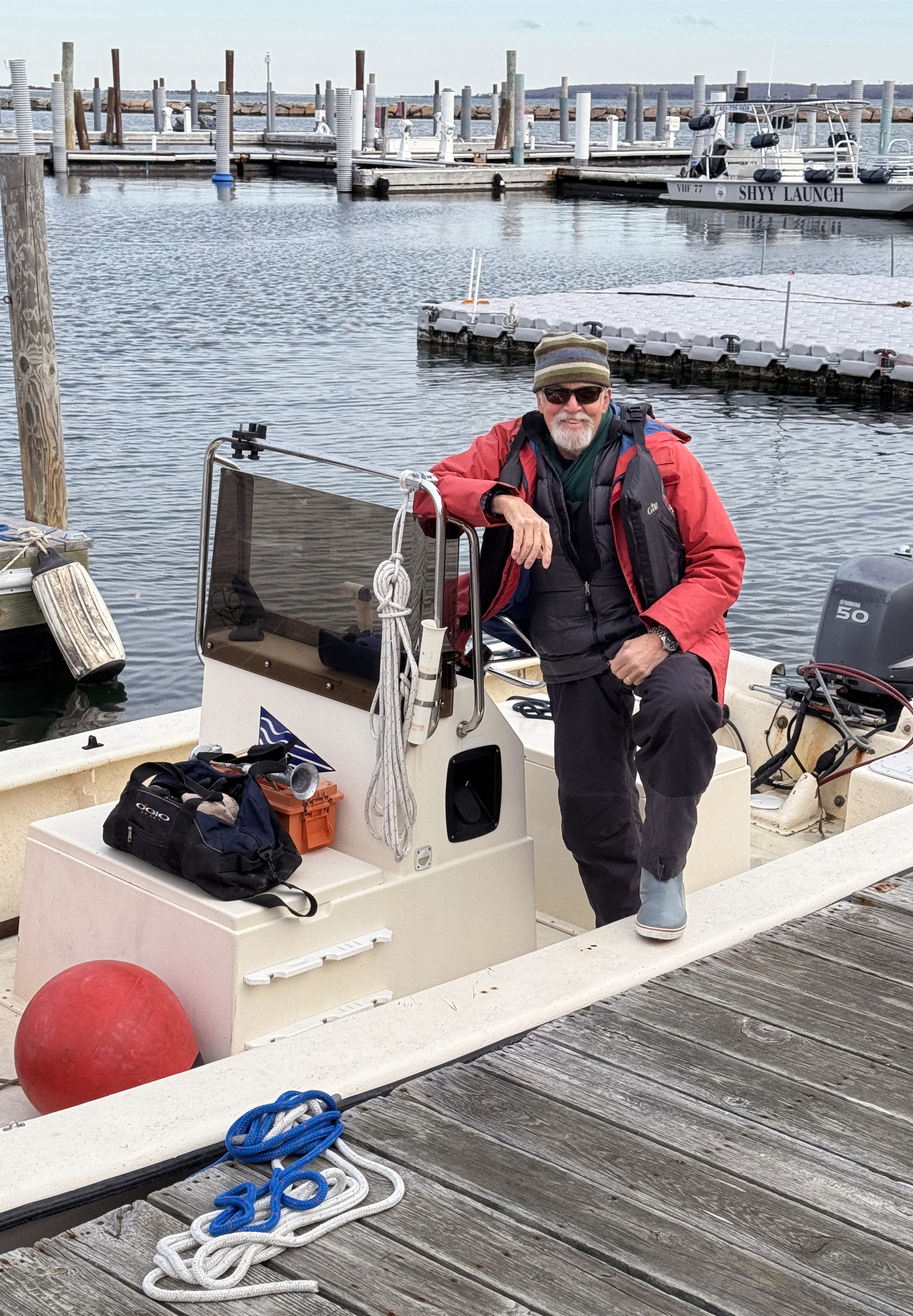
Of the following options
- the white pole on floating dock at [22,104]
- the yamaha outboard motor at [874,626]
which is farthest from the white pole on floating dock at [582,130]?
the yamaha outboard motor at [874,626]

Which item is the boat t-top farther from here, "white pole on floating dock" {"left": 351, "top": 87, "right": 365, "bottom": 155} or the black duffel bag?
the black duffel bag

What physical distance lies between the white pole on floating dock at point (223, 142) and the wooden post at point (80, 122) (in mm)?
10059

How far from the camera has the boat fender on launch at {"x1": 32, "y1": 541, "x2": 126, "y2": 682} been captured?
9078 millimetres

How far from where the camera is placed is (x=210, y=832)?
331cm

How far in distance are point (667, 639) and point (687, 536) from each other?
0.27 m

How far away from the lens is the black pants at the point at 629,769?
3330mm

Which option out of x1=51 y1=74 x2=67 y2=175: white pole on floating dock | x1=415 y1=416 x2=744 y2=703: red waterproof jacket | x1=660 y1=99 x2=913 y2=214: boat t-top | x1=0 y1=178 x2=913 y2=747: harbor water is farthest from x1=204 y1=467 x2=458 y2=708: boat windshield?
x1=51 y1=74 x2=67 y2=175: white pole on floating dock

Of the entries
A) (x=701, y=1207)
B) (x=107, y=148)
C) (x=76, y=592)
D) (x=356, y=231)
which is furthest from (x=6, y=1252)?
(x=107, y=148)

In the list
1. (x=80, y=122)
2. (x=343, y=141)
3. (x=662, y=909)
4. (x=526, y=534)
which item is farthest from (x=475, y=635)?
(x=80, y=122)

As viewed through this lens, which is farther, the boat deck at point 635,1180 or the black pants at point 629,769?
the black pants at point 629,769

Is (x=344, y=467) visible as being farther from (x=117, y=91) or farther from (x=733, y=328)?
(x=117, y=91)

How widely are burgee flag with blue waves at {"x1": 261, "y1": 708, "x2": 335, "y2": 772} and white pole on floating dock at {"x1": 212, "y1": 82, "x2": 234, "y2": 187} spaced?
51.4 metres

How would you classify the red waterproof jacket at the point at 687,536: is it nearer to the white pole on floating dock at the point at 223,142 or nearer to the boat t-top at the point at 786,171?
the boat t-top at the point at 786,171

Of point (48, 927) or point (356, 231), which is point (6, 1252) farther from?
point (356, 231)
